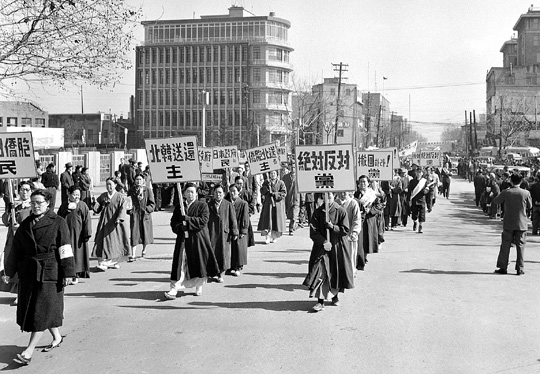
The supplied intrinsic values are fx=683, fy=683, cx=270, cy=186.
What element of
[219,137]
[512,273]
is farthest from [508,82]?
[512,273]

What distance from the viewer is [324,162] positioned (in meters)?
10.3

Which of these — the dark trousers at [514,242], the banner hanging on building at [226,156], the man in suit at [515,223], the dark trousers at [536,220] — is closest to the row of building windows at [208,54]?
the banner hanging on building at [226,156]

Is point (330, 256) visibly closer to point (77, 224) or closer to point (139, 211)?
point (77, 224)

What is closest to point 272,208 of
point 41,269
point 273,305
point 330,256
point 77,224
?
point 77,224

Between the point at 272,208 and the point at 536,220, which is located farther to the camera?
the point at 536,220

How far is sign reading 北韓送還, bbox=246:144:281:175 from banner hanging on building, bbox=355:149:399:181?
8.86ft

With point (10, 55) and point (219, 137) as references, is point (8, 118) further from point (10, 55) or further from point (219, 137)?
point (10, 55)

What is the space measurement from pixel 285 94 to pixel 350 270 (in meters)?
88.9

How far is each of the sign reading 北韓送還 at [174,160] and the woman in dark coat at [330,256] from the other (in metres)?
2.39

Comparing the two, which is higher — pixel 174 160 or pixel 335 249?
pixel 174 160

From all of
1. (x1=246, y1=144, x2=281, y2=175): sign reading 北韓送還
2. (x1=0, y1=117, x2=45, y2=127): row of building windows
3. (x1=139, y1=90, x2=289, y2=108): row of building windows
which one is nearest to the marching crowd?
(x1=246, y1=144, x2=281, y2=175): sign reading 北韓送還

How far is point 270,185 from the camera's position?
16719mm

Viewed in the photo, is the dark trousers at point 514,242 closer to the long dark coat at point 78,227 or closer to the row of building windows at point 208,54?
the long dark coat at point 78,227

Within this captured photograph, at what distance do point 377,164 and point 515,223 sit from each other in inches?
203
